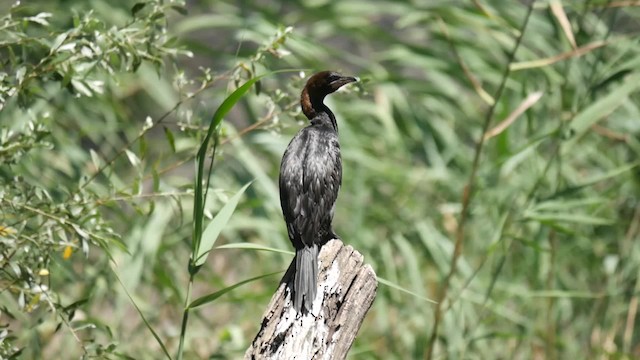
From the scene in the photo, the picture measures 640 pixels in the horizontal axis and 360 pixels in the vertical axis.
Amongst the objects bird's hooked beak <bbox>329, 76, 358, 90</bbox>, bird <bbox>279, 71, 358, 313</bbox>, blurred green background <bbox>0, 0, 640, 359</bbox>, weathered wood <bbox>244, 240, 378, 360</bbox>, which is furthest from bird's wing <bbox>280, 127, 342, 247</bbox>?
blurred green background <bbox>0, 0, 640, 359</bbox>

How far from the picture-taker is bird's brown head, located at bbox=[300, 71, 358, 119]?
10.1ft

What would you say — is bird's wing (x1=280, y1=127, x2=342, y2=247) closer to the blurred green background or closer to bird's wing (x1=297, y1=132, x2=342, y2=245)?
bird's wing (x1=297, y1=132, x2=342, y2=245)

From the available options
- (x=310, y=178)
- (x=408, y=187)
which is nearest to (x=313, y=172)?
(x=310, y=178)

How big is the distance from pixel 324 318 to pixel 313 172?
0.73 meters

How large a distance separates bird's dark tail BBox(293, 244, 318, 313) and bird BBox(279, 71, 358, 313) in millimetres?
93

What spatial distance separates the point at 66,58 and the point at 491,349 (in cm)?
300

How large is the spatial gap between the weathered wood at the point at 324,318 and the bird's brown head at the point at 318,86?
2.31 feet

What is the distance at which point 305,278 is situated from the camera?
244 centimetres

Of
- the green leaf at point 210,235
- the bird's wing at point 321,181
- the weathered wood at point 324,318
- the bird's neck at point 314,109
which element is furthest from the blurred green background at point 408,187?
the green leaf at point 210,235

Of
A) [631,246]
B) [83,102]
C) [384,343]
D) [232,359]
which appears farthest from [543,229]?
[83,102]

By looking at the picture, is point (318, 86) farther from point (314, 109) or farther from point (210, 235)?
point (210, 235)

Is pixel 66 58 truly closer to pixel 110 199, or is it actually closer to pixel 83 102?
pixel 110 199

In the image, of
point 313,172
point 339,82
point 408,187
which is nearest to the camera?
point 313,172

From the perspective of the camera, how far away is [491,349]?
498 cm
